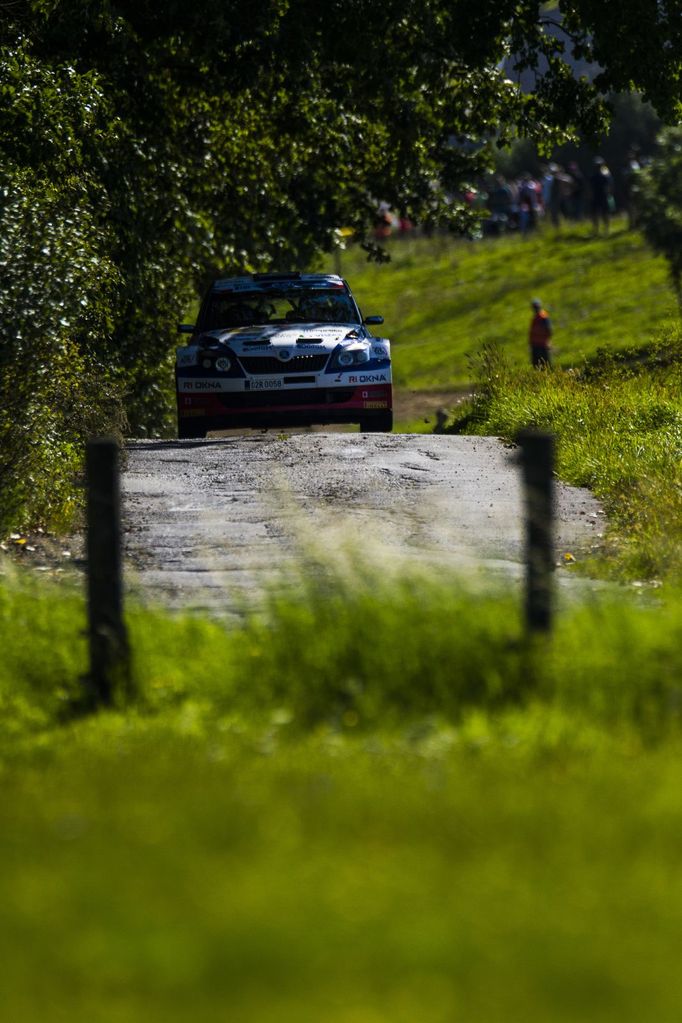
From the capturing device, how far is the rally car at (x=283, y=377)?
17.8m

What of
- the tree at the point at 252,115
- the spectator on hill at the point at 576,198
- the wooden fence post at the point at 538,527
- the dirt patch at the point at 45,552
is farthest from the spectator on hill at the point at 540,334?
the spectator on hill at the point at 576,198

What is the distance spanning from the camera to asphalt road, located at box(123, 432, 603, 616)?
10320 mm

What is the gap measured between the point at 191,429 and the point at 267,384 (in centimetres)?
126

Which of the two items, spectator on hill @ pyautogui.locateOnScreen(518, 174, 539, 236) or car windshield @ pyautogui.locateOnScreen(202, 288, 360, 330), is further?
spectator on hill @ pyautogui.locateOnScreen(518, 174, 539, 236)

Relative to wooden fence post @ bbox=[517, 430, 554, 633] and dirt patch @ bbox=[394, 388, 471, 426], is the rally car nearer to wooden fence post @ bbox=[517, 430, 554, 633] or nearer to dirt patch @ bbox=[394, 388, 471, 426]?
wooden fence post @ bbox=[517, 430, 554, 633]

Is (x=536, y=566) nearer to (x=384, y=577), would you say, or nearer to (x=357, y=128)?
(x=384, y=577)

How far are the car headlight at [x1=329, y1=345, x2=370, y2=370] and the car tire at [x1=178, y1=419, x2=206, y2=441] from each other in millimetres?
1630

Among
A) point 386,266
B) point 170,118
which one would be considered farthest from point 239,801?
point 386,266

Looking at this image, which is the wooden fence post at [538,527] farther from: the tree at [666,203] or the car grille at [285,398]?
the tree at [666,203]

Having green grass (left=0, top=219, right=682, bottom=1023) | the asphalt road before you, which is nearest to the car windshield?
the asphalt road

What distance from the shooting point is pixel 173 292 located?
79.5 feet

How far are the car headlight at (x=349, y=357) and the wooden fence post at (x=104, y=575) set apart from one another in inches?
414

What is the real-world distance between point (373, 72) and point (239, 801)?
19.4 m

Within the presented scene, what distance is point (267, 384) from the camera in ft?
58.1
